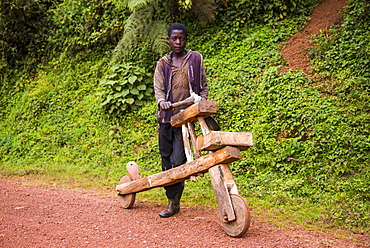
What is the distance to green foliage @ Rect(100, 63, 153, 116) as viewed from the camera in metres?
9.90

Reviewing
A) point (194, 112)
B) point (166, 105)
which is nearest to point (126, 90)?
point (166, 105)

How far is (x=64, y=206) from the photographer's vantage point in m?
5.27

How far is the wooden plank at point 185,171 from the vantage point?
3.78m

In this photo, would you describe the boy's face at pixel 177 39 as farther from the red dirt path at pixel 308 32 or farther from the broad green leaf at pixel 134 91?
the broad green leaf at pixel 134 91

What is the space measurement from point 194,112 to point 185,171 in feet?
2.18

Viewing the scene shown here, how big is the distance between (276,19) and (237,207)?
7515mm

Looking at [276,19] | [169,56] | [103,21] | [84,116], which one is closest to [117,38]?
[103,21]

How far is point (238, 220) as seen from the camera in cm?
→ 363

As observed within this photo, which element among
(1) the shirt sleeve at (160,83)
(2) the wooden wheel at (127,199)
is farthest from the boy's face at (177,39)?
(2) the wooden wheel at (127,199)

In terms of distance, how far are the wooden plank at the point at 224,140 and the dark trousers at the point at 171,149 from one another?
90 cm

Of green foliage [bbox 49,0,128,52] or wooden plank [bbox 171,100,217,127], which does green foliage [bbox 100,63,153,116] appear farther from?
wooden plank [bbox 171,100,217,127]

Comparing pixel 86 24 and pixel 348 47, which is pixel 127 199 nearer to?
pixel 348 47

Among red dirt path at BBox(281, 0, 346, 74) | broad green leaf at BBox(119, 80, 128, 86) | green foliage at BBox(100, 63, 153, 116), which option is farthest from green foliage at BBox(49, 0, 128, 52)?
red dirt path at BBox(281, 0, 346, 74)

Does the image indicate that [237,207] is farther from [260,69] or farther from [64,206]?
[260,69]
